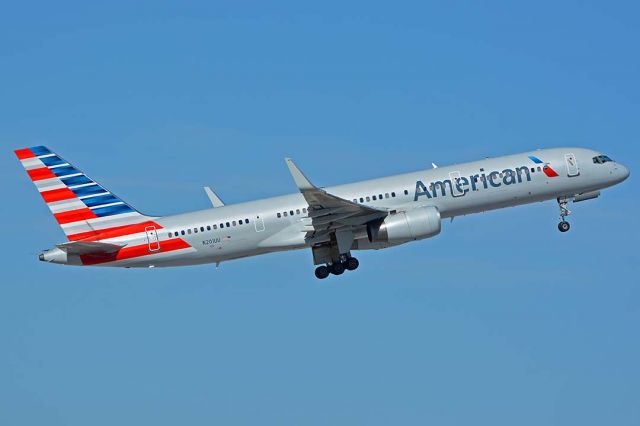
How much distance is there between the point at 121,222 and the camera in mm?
65000

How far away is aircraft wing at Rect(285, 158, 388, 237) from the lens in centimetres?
5909

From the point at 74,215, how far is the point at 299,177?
16.0 metres

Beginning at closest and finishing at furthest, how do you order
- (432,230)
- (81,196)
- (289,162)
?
1. (289,162)
2. (432,230)
3. (81,196)

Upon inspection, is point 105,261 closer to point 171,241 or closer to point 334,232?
point 171,241

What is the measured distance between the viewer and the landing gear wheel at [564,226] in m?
67.8

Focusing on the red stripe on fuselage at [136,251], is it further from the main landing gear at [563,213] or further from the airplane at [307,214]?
the main landing gear at [563,213]

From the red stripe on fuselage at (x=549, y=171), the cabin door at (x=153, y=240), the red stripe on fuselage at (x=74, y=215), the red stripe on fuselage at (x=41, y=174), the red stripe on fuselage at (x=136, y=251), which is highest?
the red stripe on fuselage at (x=41, y=174)

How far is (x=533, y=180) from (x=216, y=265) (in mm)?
20405

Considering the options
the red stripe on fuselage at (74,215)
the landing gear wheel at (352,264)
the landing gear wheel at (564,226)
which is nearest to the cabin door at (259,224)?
the landing gear wheel at (352,264)

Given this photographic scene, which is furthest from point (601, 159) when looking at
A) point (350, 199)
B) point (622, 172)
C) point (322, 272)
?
point (322, 272)

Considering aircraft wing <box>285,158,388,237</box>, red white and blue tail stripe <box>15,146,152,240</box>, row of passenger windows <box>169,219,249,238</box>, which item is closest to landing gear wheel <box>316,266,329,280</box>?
aircraft wing <box>285,158,388,237</box>

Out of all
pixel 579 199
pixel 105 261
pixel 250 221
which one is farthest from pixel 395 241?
pixel 105 261

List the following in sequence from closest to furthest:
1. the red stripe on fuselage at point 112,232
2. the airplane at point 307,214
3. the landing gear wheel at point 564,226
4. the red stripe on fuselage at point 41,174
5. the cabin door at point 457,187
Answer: the airplane at point 307,214 → the red stripe on fuselage at point 112,232 → the cabin door at point 457,187 → the red stripe on fuselage at point 41,174 → the landing gear wheel at point 564,226

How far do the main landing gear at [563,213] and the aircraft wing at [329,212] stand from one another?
41.4 feet
